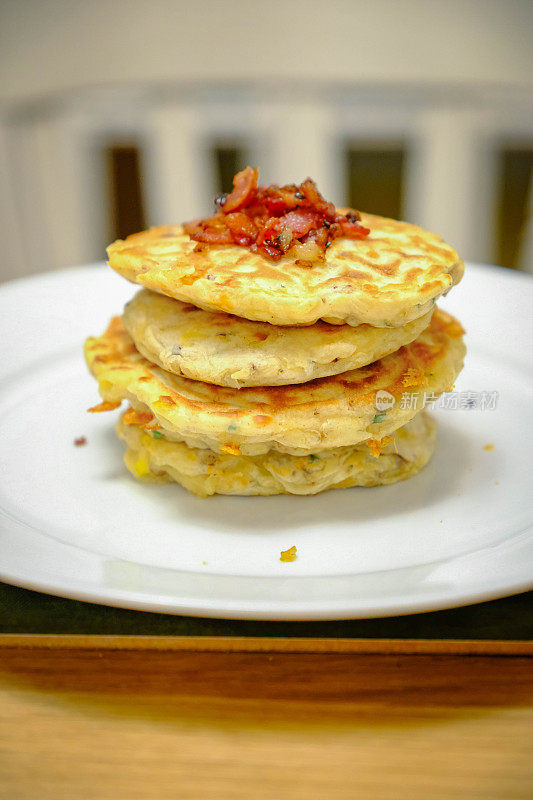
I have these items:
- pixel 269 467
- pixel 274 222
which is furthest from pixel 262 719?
pixel 274 222

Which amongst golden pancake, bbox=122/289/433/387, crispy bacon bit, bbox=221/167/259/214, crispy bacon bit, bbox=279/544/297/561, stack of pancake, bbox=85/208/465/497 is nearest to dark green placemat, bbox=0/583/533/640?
crispy bacon bit, bbox=279/544/297/561

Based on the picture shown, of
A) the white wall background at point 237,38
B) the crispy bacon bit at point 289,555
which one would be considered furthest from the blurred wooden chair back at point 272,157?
the crispy bacon bit at point 289,555

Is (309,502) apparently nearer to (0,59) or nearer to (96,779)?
(96,779)

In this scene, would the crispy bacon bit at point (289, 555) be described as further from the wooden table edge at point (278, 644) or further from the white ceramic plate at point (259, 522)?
the wooden table edge at point (278, 644)

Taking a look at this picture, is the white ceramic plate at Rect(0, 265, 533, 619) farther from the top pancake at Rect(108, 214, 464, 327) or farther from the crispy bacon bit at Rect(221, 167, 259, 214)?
the crispy bacon bit at Rect(221, 167, 259, 214)

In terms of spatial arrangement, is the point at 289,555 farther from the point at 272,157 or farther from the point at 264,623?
the point at 272,157

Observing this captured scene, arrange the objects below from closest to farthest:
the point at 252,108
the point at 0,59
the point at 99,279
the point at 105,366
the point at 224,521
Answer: the point at 224,521 → the point at 105,366 → the point at 99,279 → the point at 0,59 → the point at 252,108

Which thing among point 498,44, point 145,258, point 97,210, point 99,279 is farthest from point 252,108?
point 145,258
